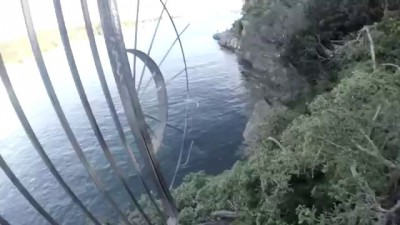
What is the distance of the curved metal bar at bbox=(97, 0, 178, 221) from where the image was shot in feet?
12.6

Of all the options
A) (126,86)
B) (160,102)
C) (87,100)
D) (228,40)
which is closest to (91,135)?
(160,102)

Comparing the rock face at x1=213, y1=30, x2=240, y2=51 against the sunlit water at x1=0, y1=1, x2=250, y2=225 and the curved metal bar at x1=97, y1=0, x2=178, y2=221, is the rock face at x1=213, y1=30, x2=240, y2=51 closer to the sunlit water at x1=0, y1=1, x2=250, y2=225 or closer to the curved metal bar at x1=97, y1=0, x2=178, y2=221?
the sunlit water at x1=0, y1=1, x2=250, y2=225

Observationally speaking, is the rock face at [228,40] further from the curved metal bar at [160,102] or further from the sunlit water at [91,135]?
the curved metal bar at [160,102]

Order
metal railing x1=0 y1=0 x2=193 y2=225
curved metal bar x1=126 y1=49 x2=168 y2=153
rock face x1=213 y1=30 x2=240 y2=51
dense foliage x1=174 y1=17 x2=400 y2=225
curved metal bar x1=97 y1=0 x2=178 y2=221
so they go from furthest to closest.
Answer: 1. rock face x1=213 y1=30 x2=240 y2=51
2. curved metal bar x1=126 y1=49 x2=168 y2=153
3. curved metal bar x1=97 y1=0 x2=178 y2=221
4. dense foliage x1=174 y1=17 x2=400 y2=225
5. metal railing x1=0 y1=0 x2=193 y2=225

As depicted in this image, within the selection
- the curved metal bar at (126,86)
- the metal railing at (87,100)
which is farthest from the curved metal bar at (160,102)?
the curved metal bar at (126,86)

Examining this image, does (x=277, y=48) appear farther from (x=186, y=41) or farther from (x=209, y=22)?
(x=209, y=22)

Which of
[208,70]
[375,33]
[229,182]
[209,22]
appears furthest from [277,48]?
[209,22]

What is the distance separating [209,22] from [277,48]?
26.7 m

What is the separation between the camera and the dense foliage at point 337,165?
372cm

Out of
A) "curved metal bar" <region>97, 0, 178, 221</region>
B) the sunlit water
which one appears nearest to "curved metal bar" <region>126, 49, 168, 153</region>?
"curved metal bar" <region>97, 0, 178, 221</region>

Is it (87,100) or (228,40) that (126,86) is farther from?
(228,40)

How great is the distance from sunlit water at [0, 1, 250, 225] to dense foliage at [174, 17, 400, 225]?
4859 millimetres

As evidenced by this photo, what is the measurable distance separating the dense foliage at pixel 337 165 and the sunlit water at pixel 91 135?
15.9 feet

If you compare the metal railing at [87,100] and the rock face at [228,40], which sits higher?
the metal railing at [87,100]
